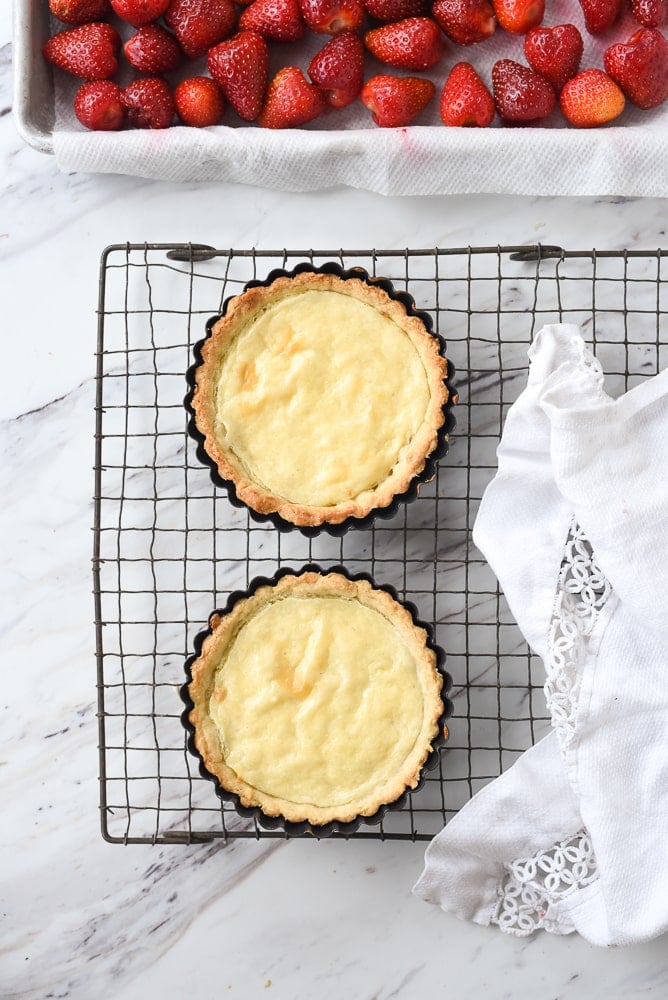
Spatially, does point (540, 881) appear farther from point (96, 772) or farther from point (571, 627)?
point (96, 772)

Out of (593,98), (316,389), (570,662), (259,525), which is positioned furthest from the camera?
(259,525)

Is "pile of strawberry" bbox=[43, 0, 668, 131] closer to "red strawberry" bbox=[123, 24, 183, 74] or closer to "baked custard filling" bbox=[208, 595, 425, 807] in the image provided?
"red strawberry" bbox=[123, 24, 183, 74]

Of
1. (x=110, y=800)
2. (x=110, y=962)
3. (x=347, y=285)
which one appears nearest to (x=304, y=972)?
(x=110, y=962)

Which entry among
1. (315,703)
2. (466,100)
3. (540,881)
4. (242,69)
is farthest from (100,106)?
(540,881)

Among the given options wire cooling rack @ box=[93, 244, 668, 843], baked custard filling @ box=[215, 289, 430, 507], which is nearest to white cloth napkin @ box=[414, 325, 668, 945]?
wire cooling rack @ box=[93, 244, 668, 843]

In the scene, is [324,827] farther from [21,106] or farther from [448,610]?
[21,106]

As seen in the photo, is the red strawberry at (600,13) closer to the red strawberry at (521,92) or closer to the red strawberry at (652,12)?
the red strawberry at (652,12)

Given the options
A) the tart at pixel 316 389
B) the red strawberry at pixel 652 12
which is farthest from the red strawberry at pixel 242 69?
the red strawberry at pixel 652 12
